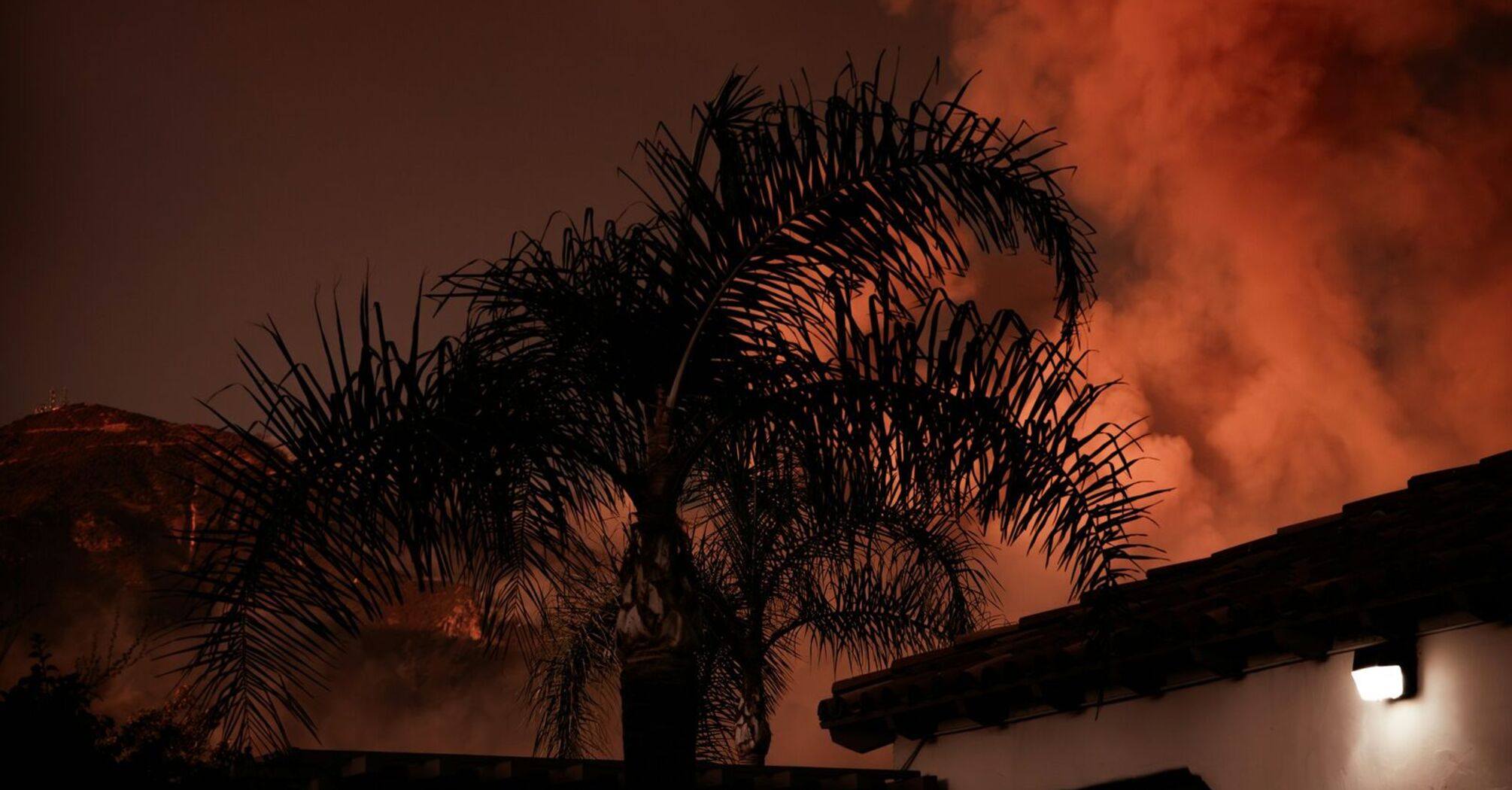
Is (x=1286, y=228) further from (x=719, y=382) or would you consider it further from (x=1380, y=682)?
(x=719, y=382)

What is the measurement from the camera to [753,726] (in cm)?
1509

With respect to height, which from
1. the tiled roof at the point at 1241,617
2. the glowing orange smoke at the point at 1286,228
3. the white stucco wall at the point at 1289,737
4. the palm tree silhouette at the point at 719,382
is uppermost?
the glowing orange smoke at the point at 1286,228

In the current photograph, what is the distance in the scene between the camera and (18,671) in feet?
105

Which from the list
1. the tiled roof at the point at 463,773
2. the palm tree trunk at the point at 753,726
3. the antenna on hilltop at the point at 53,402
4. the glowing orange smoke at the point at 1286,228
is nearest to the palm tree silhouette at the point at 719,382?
the tiled roof at the point at 463,773

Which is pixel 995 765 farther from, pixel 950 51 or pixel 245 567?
pixel 950 51

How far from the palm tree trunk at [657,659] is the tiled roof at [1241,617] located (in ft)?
6.26

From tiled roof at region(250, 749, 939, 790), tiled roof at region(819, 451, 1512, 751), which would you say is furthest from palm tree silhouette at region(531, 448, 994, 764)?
tiled roof at region(250, 749, 939, 790)

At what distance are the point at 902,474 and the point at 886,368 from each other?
20.2 inches

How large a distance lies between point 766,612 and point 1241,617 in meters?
8.44

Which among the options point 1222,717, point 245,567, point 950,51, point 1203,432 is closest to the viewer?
point 245,567

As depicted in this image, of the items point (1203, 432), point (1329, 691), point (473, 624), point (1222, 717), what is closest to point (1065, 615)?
point (1222, 717)

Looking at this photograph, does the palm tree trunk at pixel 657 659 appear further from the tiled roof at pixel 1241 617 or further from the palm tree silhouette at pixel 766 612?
the palm tree silhouette at pixel 766 612

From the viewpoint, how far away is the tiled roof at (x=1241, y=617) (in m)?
6.96

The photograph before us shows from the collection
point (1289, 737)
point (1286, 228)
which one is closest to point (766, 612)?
point (1289, 737)
